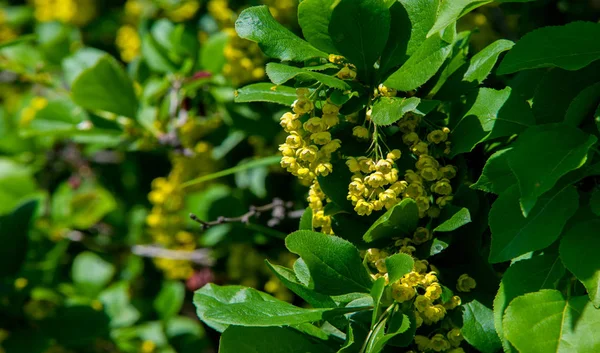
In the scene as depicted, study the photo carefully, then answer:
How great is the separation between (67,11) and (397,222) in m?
2.77

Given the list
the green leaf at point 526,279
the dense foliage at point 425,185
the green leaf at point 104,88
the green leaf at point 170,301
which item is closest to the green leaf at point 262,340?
the dense foliage at point 425,185

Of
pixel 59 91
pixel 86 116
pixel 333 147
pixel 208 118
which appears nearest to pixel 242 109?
pixel 208 118

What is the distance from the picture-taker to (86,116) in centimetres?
219

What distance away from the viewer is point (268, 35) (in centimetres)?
120


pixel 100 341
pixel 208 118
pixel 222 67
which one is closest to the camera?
pixel 222 67

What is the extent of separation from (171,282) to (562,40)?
2023mm

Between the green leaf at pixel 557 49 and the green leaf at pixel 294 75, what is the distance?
0.88ft

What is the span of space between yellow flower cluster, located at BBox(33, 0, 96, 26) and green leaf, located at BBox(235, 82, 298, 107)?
241cm

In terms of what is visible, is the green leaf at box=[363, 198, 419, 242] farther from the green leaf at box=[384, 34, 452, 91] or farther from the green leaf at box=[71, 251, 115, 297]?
the green leaf at box=[71, 251, 115, 297]

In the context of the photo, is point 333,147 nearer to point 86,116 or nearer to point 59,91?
point 86,116

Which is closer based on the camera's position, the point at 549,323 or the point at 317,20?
the point at 549,323

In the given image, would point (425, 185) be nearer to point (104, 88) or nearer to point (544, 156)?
point (544, 156)

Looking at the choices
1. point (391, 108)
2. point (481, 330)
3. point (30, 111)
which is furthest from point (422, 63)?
point (30, 111)

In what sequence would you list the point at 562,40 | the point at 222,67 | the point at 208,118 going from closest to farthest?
the point at 562,40 → the point at 222,67 → the point at 208,118
